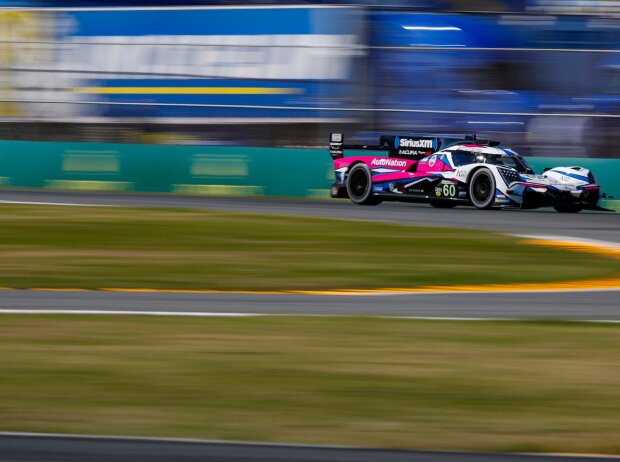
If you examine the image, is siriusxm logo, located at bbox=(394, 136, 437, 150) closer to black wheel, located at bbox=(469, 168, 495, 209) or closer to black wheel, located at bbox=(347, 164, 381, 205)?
black wheel, located at bbox=(347, 164, 381, 205)

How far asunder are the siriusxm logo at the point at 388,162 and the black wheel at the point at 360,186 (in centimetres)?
18

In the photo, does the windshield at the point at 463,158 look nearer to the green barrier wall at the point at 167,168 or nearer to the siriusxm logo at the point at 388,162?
the siriusxm logo at the point at 388,162

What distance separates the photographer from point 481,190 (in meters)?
18.2

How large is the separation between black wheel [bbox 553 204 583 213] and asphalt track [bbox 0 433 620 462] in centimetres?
1373

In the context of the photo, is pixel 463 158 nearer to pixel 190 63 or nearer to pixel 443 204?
pixel 443 204

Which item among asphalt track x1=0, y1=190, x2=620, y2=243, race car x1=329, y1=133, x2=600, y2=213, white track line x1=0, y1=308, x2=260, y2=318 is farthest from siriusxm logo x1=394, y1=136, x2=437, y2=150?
white track line x1=0, y1=308, x2=260, y2=318

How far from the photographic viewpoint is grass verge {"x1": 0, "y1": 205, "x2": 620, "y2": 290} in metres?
10.0

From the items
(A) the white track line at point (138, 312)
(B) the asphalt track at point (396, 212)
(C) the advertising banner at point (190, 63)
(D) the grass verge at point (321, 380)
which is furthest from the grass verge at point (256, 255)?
(C) the advertising banner at point (190, 63)

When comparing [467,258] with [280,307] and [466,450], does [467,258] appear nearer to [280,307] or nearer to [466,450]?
[280,307]

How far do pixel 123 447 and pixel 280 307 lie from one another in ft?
13.2

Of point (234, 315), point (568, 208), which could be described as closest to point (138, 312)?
point (234, 315)

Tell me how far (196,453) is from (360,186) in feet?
49.5

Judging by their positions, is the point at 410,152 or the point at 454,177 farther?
the point at 410,152

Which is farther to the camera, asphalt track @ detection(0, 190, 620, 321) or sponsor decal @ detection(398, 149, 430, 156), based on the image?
sponsor decal @ detection(398, 149, 430, 156)
